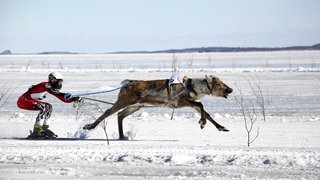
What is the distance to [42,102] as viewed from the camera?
11.4m

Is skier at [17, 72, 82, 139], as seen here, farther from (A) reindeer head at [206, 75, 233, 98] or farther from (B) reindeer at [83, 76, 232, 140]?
(A) reindeer head at [206, 75, 233, 98]

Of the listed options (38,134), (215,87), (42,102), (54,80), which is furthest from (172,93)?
(38,134)

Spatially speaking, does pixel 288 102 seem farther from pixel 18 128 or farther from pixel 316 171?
pixel 316 171

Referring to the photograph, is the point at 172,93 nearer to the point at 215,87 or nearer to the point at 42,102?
Answer: the point at 215,87

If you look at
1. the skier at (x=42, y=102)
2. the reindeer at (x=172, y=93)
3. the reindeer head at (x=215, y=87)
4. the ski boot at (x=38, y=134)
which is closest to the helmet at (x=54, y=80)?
the skier at (x=42, y=102)

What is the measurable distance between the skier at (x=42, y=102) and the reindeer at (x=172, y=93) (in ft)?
3.30

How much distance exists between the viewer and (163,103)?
37.8 ft

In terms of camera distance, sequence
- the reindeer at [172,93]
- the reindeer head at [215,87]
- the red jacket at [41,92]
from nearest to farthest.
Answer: the red jacket at [41,92], the reindeer at [172,93], the reindeer head at [215,87]

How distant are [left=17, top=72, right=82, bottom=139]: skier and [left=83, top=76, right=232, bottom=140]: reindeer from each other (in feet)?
3.30

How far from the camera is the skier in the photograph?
11203 millimetres

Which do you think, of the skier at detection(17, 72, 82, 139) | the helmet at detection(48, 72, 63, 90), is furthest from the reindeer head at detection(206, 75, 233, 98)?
the helmet at detection(48, 72, 63, 90)

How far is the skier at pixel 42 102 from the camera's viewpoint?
36.8ft

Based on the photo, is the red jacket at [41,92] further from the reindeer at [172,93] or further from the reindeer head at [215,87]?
the reindeer head at [215,87]

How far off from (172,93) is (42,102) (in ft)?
8.12
